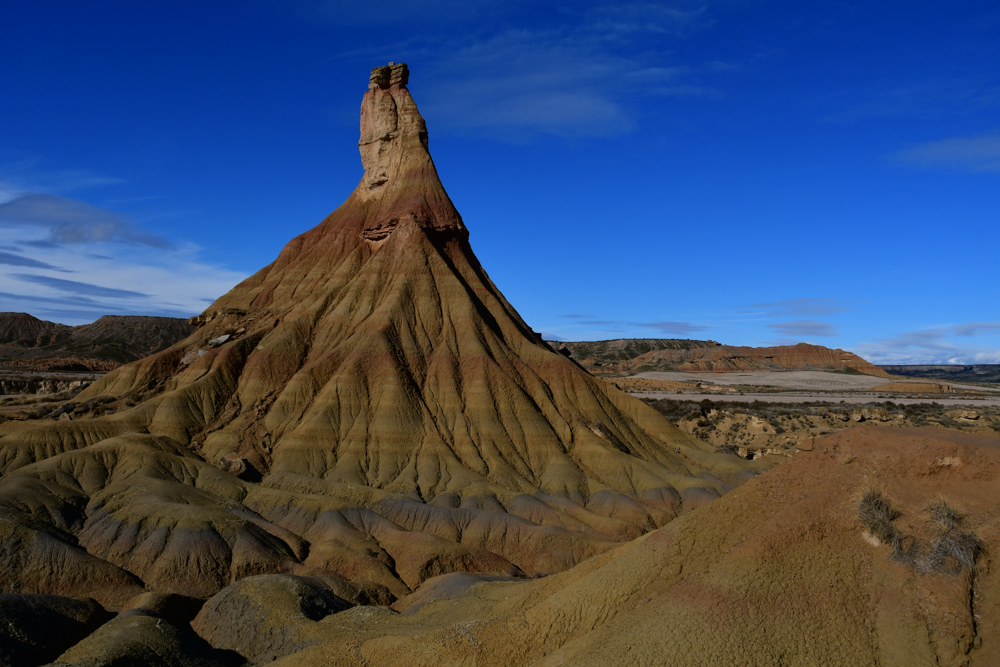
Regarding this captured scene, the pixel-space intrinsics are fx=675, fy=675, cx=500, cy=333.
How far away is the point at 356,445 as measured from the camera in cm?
4597

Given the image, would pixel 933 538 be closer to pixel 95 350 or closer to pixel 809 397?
pixel 809 397

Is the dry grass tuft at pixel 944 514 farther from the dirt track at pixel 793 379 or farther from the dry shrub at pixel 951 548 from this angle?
A: the dirt track at pixel 793 379

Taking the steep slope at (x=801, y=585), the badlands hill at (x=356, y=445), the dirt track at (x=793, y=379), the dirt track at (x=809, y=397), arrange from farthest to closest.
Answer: the dirt track at (x=793, y=379), the dirt track at (x=809, y=397), the badlands hill at (x=356, y=445), the steep slope at (x=801, y=585)

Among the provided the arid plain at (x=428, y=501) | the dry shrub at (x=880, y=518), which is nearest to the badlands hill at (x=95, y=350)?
the arid plain at (x=428, y=501)

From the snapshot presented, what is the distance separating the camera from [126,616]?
23609mm

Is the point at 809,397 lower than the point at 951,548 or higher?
higher

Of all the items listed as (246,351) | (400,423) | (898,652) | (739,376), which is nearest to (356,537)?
(400,423)

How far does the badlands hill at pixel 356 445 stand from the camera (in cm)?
3247

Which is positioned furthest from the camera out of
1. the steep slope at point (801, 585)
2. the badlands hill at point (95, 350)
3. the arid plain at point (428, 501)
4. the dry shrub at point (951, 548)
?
the badlands hill at point (95, 350)

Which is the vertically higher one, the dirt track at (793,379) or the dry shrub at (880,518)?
the dirt track at (793,379)

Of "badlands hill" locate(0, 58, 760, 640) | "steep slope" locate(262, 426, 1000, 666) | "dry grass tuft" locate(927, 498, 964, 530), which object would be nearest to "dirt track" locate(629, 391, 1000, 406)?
"badlands hill" locate(0, 58, 760, 640)

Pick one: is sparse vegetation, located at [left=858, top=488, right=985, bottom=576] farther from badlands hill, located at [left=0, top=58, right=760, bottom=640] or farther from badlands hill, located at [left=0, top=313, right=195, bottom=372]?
badlands hill, located at [left=0, top=313, right=195, bottom=372]

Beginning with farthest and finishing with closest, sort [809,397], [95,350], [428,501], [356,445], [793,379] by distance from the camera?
1. [95,350]
2. [793,379]
3. [809,397]
4. [356,445]
5. [428,501]

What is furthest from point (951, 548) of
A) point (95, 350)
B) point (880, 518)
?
point (95, 350)
